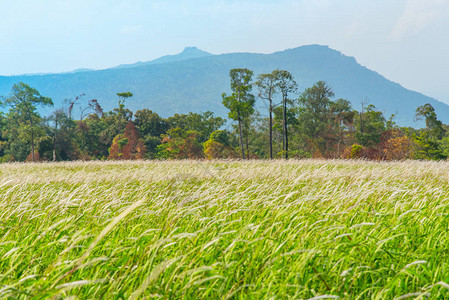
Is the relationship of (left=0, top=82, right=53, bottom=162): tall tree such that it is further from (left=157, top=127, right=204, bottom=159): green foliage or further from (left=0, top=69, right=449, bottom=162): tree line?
(left=157, top=127, right=204, bottom=159): green foliage

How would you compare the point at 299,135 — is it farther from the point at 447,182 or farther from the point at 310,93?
the point at 447,182

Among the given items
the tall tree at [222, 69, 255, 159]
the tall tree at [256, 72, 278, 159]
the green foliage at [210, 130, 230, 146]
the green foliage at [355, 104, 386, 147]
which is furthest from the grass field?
the green foliage at [355, 104, 386, 147]

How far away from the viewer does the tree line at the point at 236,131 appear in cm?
3722

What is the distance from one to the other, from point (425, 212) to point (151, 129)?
4562cm

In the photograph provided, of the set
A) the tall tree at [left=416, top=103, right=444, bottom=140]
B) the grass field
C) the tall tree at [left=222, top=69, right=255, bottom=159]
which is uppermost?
the tall tree at [left=222, top=69, right=255, bottom=159]

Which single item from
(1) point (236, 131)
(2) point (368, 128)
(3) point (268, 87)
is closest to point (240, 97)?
(3) point (268, 87)

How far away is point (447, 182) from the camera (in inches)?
310

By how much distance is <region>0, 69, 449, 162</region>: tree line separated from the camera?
37219 mm

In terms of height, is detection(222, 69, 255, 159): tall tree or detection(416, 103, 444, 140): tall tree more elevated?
detection(222, 69, 255, 159): tall tree

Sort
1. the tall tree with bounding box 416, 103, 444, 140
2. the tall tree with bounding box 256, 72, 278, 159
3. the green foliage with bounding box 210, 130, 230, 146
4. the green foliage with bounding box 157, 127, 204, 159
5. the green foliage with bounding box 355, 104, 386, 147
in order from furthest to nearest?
the green foliage with bounding box 355, 104, 386, 147 → the green foliage with bounding box 157, 127, 204, 159 → the green foliage with bounding box 210, 130, 230, 146 → the tall tree with bounding box 256, 72, 278, 159 → the tall tree with bounding box 416, 103, 444, 140

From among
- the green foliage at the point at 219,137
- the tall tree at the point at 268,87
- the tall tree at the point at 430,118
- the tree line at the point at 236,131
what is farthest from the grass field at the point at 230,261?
the tall tree at the point at 430,118

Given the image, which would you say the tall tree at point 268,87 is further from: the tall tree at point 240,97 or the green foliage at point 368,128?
the green foliage at point 368,128

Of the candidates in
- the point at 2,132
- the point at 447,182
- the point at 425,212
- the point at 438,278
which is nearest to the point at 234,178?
the point at 425,212

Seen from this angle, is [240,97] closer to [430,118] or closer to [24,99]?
[430,118]
